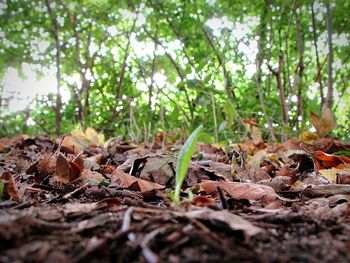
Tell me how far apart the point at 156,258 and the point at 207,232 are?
0.12m

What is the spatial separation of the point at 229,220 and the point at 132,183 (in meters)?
0.66

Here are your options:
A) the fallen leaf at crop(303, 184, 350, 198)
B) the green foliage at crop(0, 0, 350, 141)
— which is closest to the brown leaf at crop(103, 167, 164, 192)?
the fallen leaf at crop(303, 184, 350, 198)

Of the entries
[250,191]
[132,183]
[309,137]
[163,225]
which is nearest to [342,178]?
→ [250,191]

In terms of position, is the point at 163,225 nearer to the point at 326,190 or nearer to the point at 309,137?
the point at 326,190

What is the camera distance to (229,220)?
0.63 m

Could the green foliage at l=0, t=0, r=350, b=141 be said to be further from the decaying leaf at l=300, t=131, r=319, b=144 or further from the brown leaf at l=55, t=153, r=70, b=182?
the brown leaf at l=55, t=153, r=70, b=182

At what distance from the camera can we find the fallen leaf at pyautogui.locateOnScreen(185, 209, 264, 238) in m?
0.61

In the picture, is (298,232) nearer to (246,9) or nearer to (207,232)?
(207,232)

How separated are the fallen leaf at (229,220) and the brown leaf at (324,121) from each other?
1893 mm

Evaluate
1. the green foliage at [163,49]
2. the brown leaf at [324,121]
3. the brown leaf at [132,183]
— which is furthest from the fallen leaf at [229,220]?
the green foliage at [163,49]

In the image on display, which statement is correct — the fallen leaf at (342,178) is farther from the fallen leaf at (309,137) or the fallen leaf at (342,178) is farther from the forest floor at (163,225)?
the fallen leaf at (309,137)

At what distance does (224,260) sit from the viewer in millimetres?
501

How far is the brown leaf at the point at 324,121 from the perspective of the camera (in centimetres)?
232

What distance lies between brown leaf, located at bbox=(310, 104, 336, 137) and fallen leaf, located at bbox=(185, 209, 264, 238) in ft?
6.21
